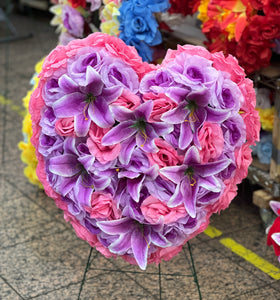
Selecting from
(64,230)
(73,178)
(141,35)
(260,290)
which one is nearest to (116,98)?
(73,178)

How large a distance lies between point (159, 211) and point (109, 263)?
1.10 metres

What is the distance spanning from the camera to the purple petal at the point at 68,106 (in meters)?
2.35

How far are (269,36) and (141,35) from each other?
26.4 inches

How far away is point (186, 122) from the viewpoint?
231 cm

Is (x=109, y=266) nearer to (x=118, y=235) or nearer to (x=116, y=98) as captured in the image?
(x=118, y=235)

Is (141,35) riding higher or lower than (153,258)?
higher

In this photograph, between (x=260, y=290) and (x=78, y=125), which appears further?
(x=260, y=290)

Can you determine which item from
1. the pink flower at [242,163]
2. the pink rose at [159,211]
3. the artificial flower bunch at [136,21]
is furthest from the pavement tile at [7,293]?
the artificial flower bunch at [136,21]

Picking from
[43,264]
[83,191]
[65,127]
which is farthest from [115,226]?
[43,264]

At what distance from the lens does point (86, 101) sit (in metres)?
2.37

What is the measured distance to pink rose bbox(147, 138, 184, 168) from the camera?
2.31 meters

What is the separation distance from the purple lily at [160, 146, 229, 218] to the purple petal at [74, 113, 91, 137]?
1.17 ft

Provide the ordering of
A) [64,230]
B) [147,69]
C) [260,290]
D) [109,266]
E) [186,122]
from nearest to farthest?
[186,122], [147,69], [260,290], [109,266], [64,230]

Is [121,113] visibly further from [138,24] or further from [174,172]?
[138,24]
